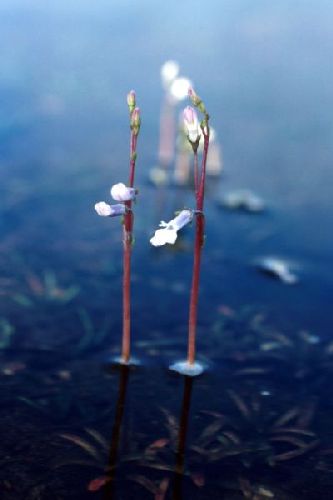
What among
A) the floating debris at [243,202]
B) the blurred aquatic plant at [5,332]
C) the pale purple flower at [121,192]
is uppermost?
the floating debris at [243,202]

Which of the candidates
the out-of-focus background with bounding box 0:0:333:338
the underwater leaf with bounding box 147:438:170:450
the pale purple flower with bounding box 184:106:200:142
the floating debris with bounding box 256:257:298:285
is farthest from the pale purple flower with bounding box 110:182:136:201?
the floating debris with bounding box 256:257:298:285

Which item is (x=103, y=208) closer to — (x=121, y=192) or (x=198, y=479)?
(x=121, y=192)

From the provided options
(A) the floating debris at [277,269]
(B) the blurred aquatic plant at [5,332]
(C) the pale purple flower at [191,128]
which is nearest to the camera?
(C) the pale purple flower at [191,128]

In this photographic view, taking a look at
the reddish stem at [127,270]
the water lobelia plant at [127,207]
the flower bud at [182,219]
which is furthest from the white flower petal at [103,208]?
the flower bud at [182,219]

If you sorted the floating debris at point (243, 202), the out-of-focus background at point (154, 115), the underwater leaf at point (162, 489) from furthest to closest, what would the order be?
1. the floating debris at point (243, 202)
2. the out-of-focus background at point (154, 115)
3. the underwater leaf at point (162, 489)

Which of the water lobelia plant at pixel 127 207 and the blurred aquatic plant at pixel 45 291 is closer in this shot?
the water lobelia plant at pixel 127 207

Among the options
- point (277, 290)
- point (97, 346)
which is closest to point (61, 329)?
point (97, 346)

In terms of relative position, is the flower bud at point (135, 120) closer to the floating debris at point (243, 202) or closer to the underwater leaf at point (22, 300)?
the underwater leaf at point (22, 300)
